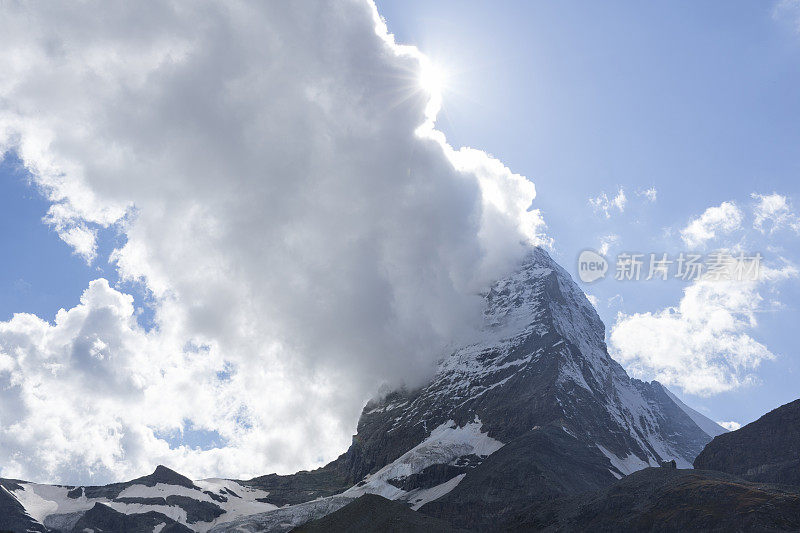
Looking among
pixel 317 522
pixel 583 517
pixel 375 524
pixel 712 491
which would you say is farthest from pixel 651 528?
pixel 317 522

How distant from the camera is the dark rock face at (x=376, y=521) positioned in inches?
5940

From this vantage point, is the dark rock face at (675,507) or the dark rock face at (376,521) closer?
the dark rock face at (675,507)

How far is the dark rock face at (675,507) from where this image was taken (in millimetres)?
119250

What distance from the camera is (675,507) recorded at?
136 metres

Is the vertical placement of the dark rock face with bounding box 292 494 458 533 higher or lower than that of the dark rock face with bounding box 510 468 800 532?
higher

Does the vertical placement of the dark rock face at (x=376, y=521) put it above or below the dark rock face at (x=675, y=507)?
above

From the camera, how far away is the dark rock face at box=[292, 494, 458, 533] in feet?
495

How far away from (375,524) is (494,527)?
6097cm

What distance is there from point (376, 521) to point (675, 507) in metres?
67.8

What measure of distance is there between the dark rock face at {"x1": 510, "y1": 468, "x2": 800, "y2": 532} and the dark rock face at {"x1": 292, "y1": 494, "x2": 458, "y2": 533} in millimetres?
33124

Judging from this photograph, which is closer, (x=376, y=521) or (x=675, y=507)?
(x=675, y=507)

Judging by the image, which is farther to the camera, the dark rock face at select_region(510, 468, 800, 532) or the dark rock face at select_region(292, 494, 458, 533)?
the dark rock face at select_region(292, 494, 458, 533)

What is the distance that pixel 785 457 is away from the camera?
195 m

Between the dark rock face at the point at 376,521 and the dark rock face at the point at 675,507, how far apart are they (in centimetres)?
3312
